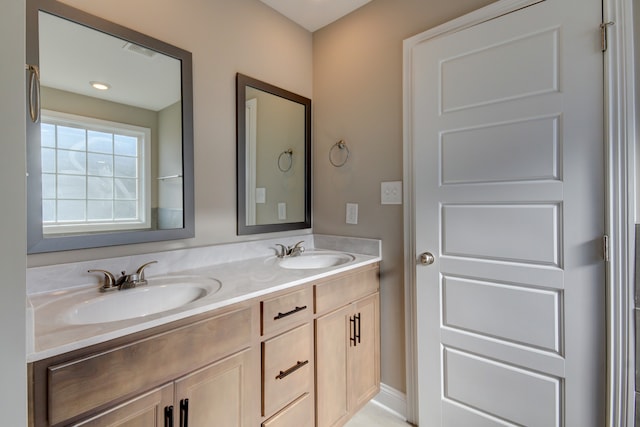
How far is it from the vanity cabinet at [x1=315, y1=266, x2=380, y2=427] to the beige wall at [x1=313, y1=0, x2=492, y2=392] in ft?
0.35

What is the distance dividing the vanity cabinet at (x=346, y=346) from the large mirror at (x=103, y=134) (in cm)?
81

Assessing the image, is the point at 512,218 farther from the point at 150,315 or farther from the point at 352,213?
the point at 150,315

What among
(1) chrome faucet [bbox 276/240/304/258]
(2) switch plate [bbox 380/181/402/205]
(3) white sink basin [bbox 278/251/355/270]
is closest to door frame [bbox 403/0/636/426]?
(2) switch plate [bbox 380/181/402/205]

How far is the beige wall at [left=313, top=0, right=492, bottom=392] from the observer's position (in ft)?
5.83

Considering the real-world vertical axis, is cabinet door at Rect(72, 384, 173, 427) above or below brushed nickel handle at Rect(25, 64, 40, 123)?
below

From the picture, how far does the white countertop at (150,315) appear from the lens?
752 millimetres

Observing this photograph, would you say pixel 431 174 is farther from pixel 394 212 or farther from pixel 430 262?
pixel 430 262

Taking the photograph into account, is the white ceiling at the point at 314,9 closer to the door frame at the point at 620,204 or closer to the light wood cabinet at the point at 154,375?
the door frame at the point at 620,204

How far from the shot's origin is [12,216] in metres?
0.59

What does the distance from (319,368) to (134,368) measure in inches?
33.3

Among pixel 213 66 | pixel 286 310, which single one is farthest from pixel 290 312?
pixel 213 66

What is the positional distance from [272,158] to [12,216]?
147 centimetres

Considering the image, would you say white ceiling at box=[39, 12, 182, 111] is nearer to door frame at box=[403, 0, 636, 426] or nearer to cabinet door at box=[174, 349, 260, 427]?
cabinet door at box=[174, 349, 260, 427]

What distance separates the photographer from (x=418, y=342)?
167 centimetres
